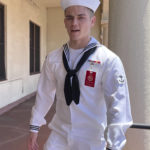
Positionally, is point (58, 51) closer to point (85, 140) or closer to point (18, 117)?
point (85, 140)

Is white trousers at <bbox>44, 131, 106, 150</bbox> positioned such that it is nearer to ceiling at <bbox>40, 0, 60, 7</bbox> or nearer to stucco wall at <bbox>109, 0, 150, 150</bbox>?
stucco wall at <bbox>109, 0, 150, 150</bbox>

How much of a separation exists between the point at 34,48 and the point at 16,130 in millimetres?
5461

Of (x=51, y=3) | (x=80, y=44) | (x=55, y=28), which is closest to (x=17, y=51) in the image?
(x=51, y=3)

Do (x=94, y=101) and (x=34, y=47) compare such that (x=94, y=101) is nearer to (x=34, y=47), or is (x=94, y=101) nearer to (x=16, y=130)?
(x=16, y=130)

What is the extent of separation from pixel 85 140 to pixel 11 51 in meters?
5.72

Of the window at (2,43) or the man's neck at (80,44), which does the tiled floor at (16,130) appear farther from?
the man's neck at (80,44)

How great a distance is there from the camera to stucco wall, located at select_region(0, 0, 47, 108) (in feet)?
21.2

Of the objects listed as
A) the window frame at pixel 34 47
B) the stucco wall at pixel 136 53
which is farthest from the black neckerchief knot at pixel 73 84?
the window frame at pixel 34 47

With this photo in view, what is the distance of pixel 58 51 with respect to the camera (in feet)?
5.48

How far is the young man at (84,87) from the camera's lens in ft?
4.41

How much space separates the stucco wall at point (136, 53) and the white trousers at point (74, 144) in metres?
0.91

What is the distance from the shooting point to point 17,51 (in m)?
7.30

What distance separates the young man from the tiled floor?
2593 mm

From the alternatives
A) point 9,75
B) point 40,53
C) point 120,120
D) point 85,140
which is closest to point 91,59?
point 120,120
